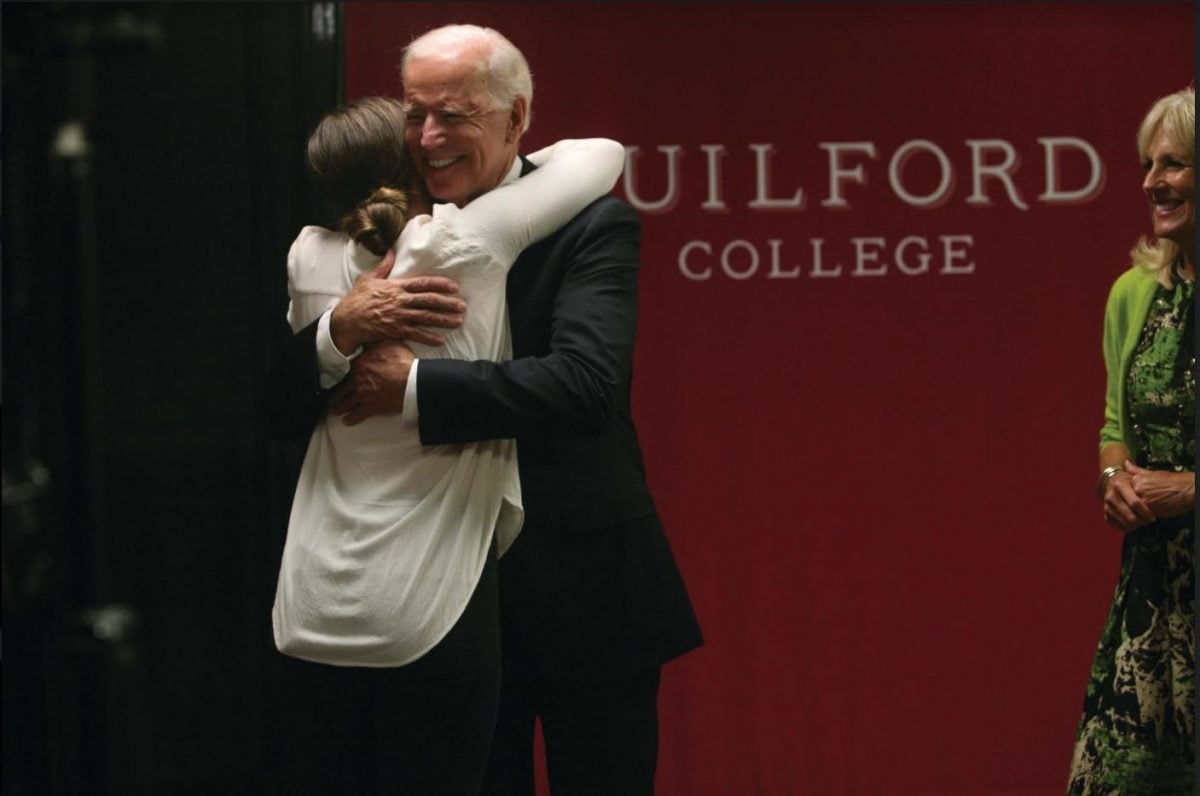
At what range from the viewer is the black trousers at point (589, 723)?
231 centimetres

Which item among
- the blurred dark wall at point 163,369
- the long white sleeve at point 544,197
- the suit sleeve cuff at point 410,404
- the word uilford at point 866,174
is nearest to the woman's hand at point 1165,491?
the word uilford at point 866,174

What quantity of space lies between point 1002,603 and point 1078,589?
18 cm

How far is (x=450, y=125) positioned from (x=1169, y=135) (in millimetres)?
1246

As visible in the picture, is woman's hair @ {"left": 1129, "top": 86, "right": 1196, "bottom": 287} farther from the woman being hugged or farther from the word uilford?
the woman being hugged

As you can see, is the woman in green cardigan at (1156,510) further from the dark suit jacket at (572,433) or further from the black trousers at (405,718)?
the black trousers at (405,718)

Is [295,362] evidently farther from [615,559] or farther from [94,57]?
[94,57]

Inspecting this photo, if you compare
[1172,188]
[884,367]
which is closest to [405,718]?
[1172,188]

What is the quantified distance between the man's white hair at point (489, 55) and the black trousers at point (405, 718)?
682mm

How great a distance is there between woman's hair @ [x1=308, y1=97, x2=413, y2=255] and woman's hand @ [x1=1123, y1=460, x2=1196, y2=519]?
1.37 m

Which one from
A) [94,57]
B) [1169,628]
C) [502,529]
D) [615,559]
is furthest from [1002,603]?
[94,57]

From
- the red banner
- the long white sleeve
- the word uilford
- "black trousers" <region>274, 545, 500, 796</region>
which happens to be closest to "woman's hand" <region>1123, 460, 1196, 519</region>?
the red banner

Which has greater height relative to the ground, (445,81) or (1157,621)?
(445,81)

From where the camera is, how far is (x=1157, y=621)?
264 centimetres

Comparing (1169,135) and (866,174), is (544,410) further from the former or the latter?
(866,174)
